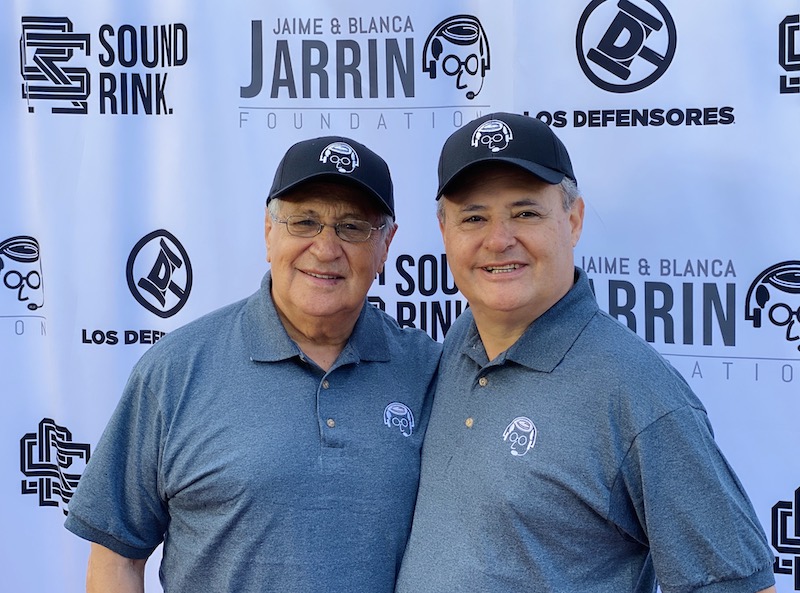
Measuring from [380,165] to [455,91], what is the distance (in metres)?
0.70

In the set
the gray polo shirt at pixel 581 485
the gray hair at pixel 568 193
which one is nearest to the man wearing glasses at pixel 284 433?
the gray polo shirt at pixel 581 485

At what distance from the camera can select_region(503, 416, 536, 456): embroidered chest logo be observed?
1548mm

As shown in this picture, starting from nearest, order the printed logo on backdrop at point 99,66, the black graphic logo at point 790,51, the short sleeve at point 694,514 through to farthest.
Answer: the short sleeve at point 694,514 < the black graphic logo at point 790,51 < the printed logo on backdrop at point 99,66

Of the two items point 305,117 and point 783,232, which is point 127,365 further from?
point 783,232

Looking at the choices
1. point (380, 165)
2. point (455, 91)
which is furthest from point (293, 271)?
point (455, 91)

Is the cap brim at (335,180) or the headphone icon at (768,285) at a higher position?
the cap brim at (335,180)

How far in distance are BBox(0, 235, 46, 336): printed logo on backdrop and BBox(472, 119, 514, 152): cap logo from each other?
1.50 m

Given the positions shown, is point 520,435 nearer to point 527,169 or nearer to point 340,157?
point 527,169

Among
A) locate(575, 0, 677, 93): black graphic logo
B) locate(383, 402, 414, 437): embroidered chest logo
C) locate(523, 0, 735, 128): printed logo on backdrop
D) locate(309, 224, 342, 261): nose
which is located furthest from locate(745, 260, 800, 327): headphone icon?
locate(309, 224, 342, 261): nose

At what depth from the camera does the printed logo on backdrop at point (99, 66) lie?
2492 mm

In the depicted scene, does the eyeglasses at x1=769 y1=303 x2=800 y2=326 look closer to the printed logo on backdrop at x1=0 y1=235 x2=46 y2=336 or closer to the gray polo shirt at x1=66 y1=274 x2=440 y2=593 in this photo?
the gray polo shirt at x1=66 y1=274 x2=440 y2=593

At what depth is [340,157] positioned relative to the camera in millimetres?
1741

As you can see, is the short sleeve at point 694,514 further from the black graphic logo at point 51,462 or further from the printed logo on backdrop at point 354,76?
the black graphic logo at point 51,462

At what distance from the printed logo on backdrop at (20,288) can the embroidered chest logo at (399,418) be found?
4.22ft
